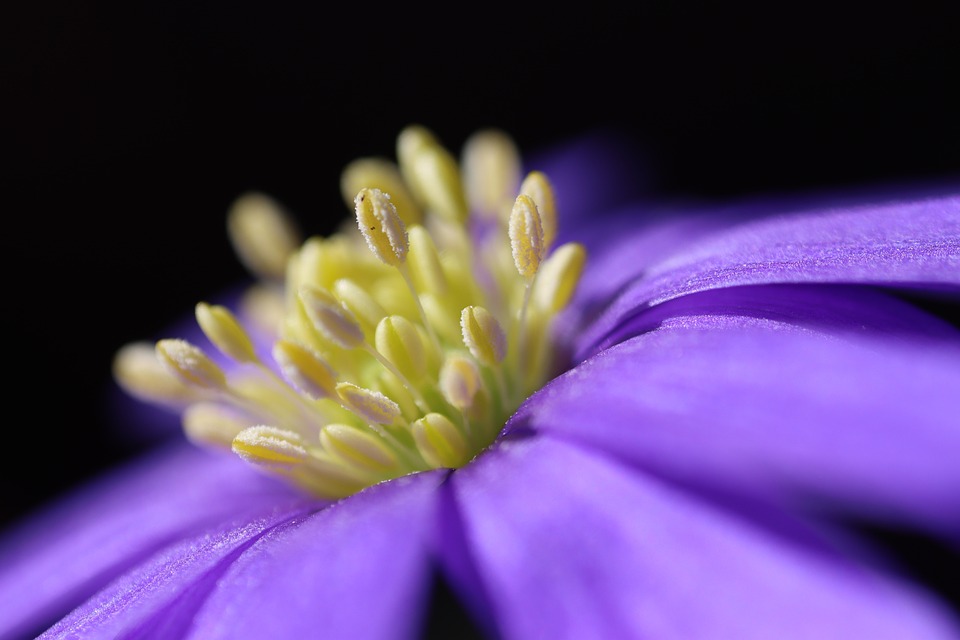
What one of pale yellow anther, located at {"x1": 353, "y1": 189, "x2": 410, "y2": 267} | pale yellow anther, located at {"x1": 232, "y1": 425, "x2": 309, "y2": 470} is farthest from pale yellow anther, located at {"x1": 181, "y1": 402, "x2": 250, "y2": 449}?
pale yellow anther, located at {"x1": 353, "y1": 189, "x2": 410, "y2": 267}

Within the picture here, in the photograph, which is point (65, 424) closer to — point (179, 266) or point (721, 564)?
point (179, 266)

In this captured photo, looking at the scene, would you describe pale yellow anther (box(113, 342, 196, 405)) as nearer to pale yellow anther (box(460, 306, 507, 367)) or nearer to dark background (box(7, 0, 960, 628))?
pale yellow anther (box(460, 306, 507, 367))

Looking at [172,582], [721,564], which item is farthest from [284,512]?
[721,564]

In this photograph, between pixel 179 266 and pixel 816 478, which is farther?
pixel 179 266

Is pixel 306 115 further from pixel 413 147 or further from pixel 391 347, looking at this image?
pixel 391 347

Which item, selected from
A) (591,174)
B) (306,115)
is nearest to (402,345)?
(591,174)

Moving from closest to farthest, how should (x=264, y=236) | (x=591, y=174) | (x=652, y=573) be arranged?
(x=652, y=573), (x=264, y=236), (x=591, y=174)

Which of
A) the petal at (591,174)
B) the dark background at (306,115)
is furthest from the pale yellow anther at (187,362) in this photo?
the dark background at (306,115)
